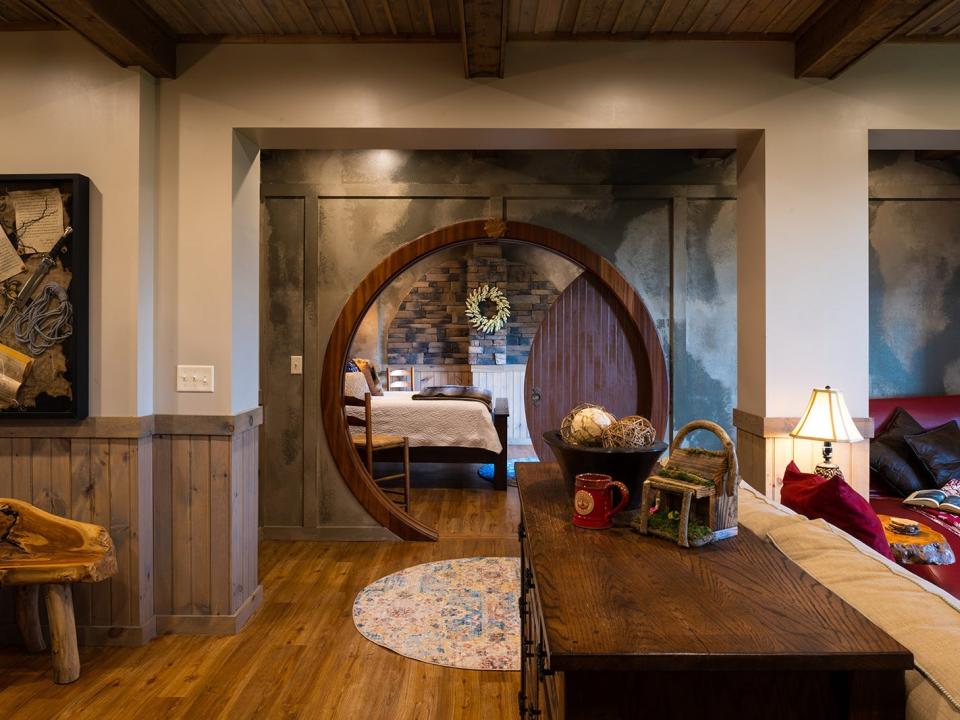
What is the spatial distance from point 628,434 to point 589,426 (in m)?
0.09

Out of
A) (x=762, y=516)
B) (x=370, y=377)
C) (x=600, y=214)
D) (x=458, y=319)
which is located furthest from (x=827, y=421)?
(x=458, y=319)

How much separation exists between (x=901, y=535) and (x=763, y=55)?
2.06 m

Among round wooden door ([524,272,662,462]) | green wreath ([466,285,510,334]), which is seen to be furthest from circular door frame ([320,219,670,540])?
green wreath ([466,285,510,334])

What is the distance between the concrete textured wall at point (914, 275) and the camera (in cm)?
436

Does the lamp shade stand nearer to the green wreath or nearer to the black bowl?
the black bowl

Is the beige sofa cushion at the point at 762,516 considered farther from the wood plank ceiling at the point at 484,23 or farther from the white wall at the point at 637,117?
the wood plank ceiling at the point at 484,23

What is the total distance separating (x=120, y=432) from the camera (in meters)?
2.62

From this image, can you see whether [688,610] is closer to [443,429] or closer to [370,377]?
[443,429]

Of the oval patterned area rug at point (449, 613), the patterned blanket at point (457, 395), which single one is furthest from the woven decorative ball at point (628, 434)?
the patterned blanket at point (457, 395)

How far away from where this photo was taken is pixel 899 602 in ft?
3.52

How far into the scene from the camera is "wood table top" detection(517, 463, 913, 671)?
83 centimetres

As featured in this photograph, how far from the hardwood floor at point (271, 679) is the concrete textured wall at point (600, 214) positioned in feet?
6.54

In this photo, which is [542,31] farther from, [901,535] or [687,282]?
[901,535]

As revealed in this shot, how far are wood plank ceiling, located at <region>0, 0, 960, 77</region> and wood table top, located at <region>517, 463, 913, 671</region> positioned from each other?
74.0 inches
